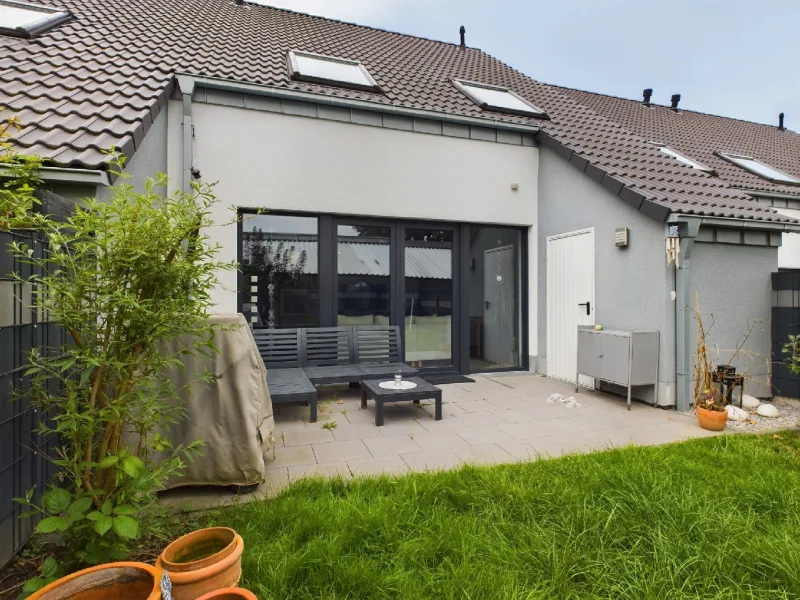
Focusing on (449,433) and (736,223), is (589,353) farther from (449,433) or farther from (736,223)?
(449,433)

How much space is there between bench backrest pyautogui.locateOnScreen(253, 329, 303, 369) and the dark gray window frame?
0.57 metres

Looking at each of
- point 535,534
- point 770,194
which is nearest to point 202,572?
point 535,534

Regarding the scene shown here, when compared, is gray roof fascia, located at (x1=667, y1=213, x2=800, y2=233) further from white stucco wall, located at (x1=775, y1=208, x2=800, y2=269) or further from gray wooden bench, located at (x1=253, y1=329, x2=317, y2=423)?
white stucco wall, located at (x1=775, y1=208, x2=800, y2=269)

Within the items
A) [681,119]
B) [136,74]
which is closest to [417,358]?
[136,74]

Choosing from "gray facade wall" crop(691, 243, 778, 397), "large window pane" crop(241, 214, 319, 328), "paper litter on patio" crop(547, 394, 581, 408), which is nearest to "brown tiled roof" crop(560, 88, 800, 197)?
"gray facade wall" crop(691, 243, 778, 397)

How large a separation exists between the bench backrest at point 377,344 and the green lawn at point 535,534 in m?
3.17

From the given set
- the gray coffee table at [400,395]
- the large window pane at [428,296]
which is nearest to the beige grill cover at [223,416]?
the gray coffee table at [400,395]

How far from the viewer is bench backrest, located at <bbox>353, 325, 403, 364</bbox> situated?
6.08 m

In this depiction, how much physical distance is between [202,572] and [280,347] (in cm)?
411

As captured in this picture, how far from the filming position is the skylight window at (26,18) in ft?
19.8

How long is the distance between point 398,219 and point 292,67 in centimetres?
302

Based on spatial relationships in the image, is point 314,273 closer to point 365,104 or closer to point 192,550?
point 365,104

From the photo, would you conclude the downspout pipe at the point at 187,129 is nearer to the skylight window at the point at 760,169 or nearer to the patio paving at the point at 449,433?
the patio paving at the point at 449,433

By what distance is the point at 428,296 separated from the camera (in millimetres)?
6812
